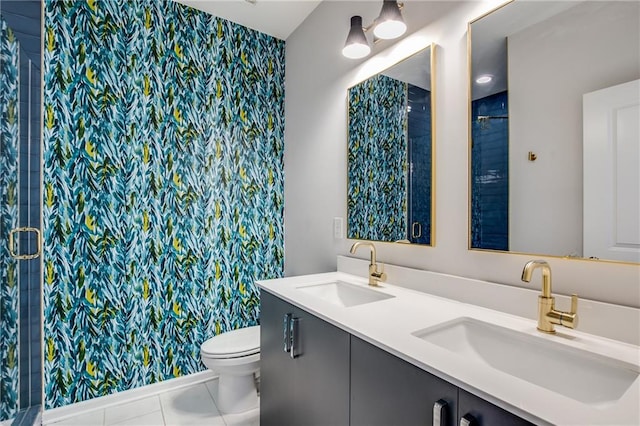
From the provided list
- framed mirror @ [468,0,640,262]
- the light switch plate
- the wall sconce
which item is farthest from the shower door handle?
framed mirror @ [468,0,640,262]

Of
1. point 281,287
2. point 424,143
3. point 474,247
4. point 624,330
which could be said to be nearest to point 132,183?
point 281,287

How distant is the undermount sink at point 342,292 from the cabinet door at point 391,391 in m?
0.56

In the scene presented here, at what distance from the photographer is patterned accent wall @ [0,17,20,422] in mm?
1537

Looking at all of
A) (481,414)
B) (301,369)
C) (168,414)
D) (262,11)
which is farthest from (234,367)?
(262,11)

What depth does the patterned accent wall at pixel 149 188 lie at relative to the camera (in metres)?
1.90

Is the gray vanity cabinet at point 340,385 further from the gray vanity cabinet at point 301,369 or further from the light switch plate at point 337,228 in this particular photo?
the light switch plate at point 337,228

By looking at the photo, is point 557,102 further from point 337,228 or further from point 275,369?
point 275,369

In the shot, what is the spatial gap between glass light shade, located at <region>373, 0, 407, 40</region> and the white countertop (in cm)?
118

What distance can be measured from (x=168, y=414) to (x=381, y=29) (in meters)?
2.38

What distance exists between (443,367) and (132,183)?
6.76 ft

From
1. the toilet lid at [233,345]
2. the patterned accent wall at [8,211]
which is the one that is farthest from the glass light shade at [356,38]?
the toilet lid at [233,345]

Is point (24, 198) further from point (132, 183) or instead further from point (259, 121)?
point (259, 121)

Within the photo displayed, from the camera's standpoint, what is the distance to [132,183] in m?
2.08

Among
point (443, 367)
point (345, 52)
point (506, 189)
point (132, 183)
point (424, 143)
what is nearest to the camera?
point (443, 367)
